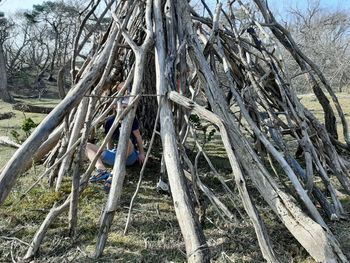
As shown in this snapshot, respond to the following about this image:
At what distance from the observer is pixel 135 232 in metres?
2.52

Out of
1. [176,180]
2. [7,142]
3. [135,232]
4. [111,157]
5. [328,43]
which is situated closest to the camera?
[176,180]

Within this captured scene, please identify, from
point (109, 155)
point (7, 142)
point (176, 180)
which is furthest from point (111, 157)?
point (7, 142)

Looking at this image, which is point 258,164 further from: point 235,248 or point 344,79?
point 344,79

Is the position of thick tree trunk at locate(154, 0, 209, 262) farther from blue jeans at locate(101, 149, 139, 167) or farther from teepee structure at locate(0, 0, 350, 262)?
blue jeans at locate(101, 149, 139, 167)

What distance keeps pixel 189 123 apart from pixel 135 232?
2.50 feet

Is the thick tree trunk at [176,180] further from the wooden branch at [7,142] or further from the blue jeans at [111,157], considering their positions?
the wooden branch at [7,142]

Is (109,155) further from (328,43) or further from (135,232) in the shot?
(328,43)

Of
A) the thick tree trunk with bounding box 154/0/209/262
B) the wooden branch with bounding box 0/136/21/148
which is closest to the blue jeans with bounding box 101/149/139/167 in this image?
the thick tree trunk with bounding box 154/0/209/262

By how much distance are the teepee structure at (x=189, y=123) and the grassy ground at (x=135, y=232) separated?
0.44ft

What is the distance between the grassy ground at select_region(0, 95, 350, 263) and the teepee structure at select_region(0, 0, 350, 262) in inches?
5.2

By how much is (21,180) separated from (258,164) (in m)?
2.21

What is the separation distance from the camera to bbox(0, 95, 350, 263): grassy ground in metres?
2.25

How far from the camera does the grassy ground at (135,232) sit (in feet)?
7.39

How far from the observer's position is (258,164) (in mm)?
2160
